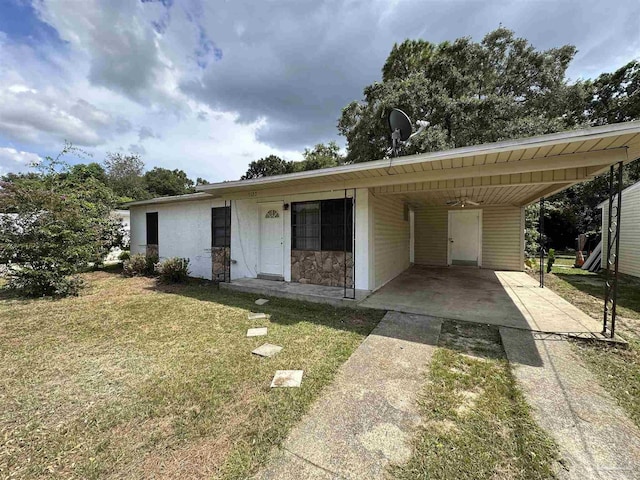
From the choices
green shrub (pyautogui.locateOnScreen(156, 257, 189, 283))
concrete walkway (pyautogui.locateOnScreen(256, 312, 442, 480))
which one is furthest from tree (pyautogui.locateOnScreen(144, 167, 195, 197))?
concrete walkway (pyautogui.locateOnScreen(256, 312, 442, 480))

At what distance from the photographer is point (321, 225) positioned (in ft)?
19.4

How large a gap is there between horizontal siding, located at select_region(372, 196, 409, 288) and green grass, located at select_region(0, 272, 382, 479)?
1.87 m

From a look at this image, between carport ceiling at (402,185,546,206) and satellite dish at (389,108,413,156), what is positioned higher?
satellite dish at (389,108,413,156)

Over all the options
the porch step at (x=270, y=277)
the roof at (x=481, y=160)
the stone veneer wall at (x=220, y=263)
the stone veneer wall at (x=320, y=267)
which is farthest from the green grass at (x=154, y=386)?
the stone veneer wall at (x=220, y=263)

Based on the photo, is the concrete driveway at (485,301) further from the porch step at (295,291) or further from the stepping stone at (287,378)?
the stepping stone at (287,378)

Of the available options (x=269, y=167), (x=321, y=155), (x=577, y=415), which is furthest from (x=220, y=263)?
(x=269, y=167)

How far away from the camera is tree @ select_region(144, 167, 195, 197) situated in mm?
31578

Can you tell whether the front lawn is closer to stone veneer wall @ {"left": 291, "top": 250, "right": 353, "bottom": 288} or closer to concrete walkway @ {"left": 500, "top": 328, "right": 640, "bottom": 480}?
concrete walkway @ {"left": 500, "top": 328, "right": 640, "bottom": 480}

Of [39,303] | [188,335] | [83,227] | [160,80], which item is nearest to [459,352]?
[188,335]

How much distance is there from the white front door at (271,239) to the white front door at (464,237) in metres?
6.39

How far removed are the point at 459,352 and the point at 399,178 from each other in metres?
2.84

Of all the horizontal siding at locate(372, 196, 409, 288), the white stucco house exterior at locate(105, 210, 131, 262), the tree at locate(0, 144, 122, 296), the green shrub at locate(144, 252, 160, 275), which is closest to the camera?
the tree at locate(0, 144, 122, 296)

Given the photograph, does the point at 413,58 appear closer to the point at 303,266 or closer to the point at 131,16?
the point at 131,16

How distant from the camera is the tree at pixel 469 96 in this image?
11891mm
